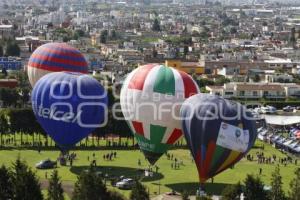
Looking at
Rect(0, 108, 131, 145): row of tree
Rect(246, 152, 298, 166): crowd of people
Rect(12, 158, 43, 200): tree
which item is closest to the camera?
Rect(12, 158, 43, 200): tree

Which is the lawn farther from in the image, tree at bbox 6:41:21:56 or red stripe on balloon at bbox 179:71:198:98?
tree at bbox 6:41:21:56

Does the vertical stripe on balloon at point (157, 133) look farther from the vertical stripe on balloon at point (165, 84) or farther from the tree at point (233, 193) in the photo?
the tree at point (233, 193)

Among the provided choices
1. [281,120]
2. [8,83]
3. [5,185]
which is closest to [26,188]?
[5,185]

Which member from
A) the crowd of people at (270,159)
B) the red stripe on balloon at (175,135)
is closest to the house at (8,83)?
the crowd of people at (270,159)

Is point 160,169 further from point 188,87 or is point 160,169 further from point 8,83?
point 8,83

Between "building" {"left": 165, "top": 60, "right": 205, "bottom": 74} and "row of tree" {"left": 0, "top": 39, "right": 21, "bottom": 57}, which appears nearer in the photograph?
"building" {"left": 165, "top": 60, "right": 205, "bottom": 74}

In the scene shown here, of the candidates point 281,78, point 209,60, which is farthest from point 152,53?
point 281,78

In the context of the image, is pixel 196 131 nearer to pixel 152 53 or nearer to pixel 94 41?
pixel 152 53

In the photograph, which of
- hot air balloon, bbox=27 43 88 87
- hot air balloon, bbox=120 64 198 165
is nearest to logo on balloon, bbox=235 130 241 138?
hot air balloon, bbox=120 64 198 165
